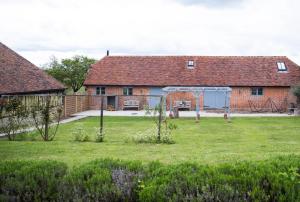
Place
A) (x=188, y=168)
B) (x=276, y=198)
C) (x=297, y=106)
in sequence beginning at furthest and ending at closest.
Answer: (x=297, y=106) < (x=188, y=168) < (x=276, y=198)

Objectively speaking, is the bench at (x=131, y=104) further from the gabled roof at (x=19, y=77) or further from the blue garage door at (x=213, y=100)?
the gabled roof at (x=19, y=77)

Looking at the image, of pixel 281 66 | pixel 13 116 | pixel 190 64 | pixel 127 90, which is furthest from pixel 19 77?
pixel 281 66

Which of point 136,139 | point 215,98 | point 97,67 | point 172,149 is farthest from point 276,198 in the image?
point 97,67

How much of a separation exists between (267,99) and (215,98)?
16.0 ft

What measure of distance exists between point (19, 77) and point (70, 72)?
2635cm

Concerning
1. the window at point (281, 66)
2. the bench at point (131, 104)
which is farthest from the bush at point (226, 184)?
the window at point (281, 66)

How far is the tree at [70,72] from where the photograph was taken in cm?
5088

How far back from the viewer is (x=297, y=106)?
1353 inches

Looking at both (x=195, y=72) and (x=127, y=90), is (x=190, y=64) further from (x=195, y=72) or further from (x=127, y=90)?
(x=127, y=90)

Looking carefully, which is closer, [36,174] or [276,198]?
[276,198]

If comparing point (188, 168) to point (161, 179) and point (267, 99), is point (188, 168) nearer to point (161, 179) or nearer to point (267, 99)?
point (161, 179)

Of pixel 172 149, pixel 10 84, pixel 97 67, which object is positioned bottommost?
pixel 172 149

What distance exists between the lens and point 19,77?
25.4m

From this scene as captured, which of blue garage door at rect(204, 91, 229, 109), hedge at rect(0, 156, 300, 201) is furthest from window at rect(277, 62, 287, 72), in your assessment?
hedge at rect(0, 156, 300, 201)
